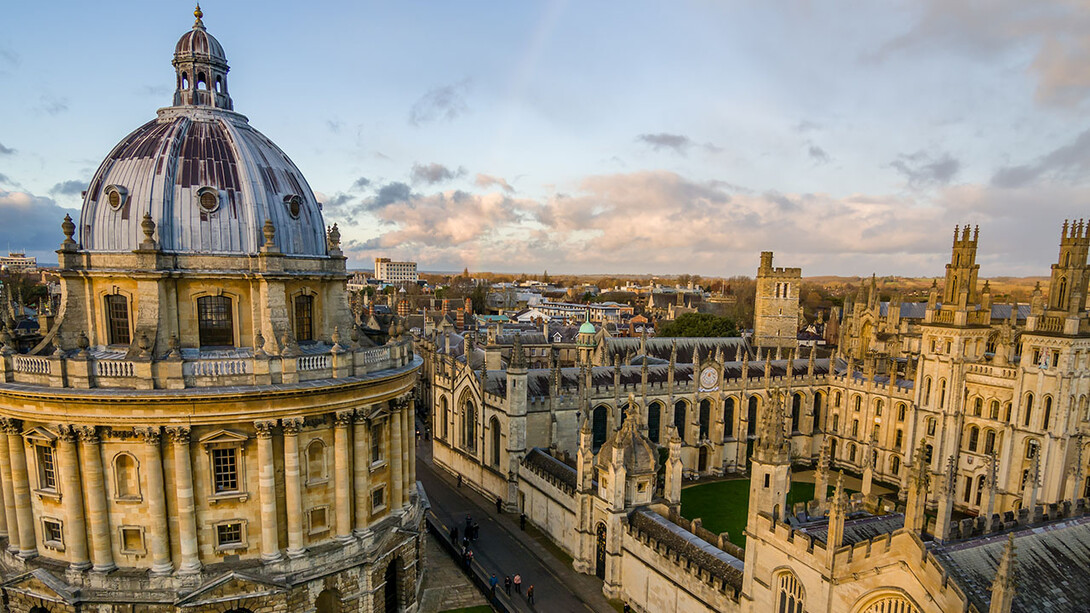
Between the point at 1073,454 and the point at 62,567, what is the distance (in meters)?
51.6

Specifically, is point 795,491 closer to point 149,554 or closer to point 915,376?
point 915,376

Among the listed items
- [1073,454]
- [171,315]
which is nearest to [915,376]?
[1073,454]

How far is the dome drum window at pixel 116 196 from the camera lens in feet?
74.1

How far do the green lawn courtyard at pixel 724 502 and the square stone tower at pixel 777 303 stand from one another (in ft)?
72.1

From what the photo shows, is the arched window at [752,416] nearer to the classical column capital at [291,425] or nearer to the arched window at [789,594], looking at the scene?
the arched window at [789,594]

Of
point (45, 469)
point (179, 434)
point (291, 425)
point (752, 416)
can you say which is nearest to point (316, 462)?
point (291, 425)

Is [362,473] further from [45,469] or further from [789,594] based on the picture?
[789,594]

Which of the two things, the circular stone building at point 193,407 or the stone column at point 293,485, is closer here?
the circular stone building at point 193,407

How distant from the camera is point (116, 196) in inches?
893

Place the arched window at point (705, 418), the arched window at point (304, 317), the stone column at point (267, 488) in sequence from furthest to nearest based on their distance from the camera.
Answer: the arched window at point (705, 418)
the arched window at point (304, 317)
the stone column at point (267, 488)

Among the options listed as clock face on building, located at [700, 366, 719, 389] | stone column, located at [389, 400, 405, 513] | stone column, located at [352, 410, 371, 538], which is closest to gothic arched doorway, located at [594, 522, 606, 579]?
stone column, located at [389, 400, 405, 513]

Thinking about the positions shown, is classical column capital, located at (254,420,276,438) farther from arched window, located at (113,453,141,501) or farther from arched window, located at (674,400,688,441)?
arched window, located at (674,400,688,441)

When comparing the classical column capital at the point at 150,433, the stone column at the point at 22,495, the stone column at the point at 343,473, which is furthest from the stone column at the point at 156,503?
→ the stone column at the point at 343,473

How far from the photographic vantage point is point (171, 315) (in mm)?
22141
